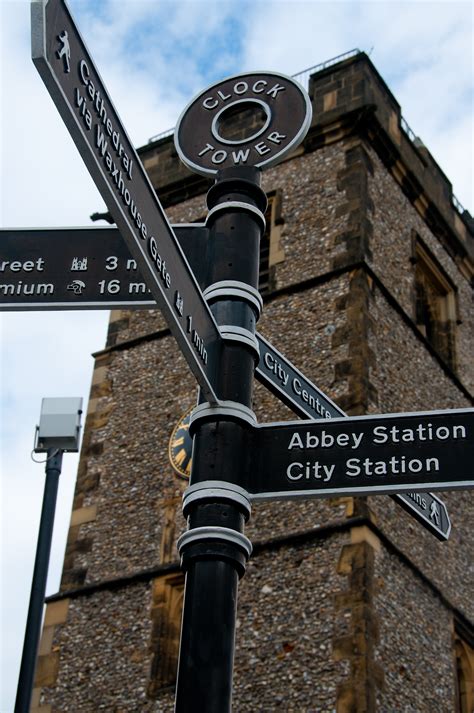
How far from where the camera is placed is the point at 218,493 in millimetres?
3365

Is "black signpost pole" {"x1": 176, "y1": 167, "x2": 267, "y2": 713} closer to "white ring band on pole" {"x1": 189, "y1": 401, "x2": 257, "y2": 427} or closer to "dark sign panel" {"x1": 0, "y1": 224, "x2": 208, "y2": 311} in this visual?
"white ring band on pole" {"x1": 189, "y1": 401, "x2": 257, "y2": 427}

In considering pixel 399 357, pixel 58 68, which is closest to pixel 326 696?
pixel 399 357

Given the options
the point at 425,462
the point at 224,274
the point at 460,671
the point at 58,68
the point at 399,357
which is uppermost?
the point at 399,357

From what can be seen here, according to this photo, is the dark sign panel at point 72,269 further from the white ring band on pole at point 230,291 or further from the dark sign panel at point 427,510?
the dark sign panel at point 427,510

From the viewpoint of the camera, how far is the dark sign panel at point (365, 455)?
3.49 metres

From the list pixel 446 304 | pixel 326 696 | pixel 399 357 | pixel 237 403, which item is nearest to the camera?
pixel 237 403

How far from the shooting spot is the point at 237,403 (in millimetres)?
3523

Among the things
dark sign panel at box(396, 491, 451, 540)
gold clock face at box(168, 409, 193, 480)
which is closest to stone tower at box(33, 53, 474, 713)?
gold clock face at box(168, 409, 193, 480)

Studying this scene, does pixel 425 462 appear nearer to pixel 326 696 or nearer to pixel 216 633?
pixel 216 633

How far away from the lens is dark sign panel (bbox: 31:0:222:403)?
261cm

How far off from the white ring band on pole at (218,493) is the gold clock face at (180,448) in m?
A: 10.1

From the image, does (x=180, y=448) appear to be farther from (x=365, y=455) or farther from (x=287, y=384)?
(x=365, y=455)

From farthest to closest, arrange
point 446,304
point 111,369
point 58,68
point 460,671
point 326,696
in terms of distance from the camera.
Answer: point 446,304
point 111,369
point 460,671
point 326,696
point 58,68

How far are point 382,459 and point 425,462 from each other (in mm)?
131
